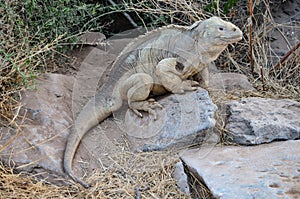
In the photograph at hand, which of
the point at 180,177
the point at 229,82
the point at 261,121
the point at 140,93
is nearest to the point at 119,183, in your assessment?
the point at 180,177

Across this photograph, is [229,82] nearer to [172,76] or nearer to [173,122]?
[172,76]

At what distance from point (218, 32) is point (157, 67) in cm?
65

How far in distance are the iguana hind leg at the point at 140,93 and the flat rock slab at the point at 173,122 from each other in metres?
0.06

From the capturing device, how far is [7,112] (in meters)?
3.84

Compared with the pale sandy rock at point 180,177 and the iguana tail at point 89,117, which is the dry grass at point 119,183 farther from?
the iguana tail at point 89,117

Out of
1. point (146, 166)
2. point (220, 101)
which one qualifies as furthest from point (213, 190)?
point (220, 101)

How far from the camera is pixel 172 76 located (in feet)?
13.2

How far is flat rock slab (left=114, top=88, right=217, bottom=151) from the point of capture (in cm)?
384

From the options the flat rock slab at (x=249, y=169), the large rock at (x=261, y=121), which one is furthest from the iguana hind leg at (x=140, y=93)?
the large rock at (x=261, y=121)

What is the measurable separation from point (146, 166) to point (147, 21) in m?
2.97

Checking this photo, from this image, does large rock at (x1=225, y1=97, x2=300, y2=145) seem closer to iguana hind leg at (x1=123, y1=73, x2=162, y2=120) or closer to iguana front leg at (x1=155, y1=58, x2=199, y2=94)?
iguana front leg at (x1=155, y1=58, x2=199, y2=94)

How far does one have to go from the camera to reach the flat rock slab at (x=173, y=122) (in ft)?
12.6

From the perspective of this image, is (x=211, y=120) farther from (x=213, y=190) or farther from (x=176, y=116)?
(x=213, y=190)

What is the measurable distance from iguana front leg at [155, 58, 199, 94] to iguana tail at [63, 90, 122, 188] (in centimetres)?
49
